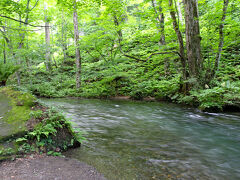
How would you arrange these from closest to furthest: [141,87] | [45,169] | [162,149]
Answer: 1. [45,169]
2. [162,149]
3. [141,87]

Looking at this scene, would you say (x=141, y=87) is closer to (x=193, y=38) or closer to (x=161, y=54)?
(x=161, y=54)

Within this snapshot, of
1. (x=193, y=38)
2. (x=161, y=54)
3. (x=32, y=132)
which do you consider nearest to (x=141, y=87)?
(x=161, y=54)

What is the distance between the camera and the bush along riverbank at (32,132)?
2671 mm

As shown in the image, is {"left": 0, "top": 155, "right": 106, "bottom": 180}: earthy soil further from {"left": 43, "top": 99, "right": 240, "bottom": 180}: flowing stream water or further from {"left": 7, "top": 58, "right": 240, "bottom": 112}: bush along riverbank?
{"left": 7, "top": 58, "right": 240, "bottom": 112}: bush along riverbank

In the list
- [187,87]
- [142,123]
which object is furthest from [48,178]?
[187,87]

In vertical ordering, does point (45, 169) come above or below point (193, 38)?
below

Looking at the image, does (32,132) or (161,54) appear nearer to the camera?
(32,132)

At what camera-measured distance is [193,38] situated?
762cm

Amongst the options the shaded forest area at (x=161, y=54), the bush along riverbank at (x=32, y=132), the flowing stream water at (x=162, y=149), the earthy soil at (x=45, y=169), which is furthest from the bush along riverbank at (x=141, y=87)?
the earthy soil at (x=45, y=169)

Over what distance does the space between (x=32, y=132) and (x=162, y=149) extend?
8.41 feet

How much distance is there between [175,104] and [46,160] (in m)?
7.48

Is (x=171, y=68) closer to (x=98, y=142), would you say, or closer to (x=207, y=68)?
(x=207, y=68)

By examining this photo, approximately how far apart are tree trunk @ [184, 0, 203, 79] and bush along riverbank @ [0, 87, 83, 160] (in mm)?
6480

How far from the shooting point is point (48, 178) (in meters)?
2.10
